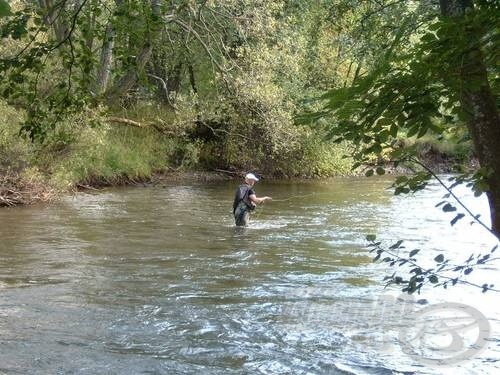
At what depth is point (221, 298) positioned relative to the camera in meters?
8.98

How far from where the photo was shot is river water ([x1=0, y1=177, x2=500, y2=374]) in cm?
655

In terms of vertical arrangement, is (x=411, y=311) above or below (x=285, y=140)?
below

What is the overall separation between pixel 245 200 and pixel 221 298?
6.25 meters

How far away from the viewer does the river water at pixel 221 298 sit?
6.55 metres

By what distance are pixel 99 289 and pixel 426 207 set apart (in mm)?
12964

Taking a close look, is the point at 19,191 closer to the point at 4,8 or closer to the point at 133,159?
the point at 133,159

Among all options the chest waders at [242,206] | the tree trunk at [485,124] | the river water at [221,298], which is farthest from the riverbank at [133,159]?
the tree trunk at [485,124]

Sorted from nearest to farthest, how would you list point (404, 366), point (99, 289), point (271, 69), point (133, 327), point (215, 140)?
point (404, 366)
point (133, 327)
point (99, 289)
point (271, 69)
point (215, 140)

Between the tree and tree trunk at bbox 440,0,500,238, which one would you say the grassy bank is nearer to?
the tree

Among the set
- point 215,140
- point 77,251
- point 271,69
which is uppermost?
point 271,69

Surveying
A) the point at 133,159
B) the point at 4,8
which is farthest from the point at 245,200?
the point at 4,8

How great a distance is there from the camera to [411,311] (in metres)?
8.34

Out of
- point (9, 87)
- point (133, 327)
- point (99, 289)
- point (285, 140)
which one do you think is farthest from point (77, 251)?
point (285, 140)

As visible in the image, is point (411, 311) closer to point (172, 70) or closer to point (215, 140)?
point (215, 140)
